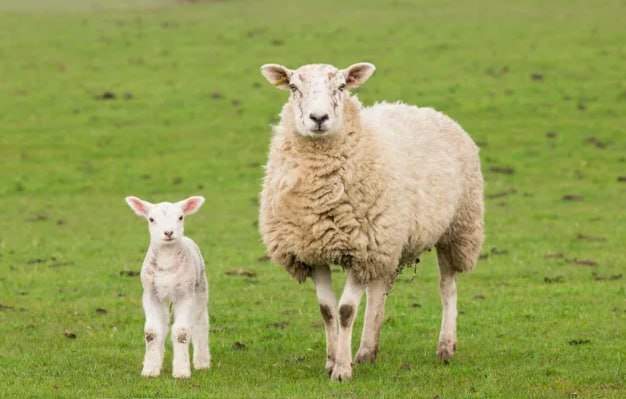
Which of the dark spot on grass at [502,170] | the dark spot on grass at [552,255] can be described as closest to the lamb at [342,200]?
the dark spot on grass at [552,255]

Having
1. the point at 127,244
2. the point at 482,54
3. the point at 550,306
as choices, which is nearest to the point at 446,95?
the point at 482,54

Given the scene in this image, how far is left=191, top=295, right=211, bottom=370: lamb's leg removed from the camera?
912cm

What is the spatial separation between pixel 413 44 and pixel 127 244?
1817 cm

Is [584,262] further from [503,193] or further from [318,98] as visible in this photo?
[318,98]

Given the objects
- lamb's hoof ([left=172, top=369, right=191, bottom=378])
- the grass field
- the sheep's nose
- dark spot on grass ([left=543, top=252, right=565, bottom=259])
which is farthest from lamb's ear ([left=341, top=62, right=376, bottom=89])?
dark spot on grass ([left=543, top=252, right=565, bottom=259])

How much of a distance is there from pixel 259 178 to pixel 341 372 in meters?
14.4

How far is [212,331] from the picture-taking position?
440 inches

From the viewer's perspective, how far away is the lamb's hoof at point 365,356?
9617mm

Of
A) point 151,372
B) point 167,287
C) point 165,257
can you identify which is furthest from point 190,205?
point 151,372

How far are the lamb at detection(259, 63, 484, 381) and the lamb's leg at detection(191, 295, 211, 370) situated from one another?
714 mm

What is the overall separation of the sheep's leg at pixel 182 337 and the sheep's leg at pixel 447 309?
7.74 feet

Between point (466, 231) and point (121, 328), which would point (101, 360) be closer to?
point (121, 328)

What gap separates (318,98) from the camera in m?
8.59

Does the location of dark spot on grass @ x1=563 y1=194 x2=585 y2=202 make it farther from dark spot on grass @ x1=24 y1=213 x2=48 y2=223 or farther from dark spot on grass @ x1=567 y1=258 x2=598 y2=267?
dark spot on grass @ x1=24 y1=213 x2=48 y2=223
